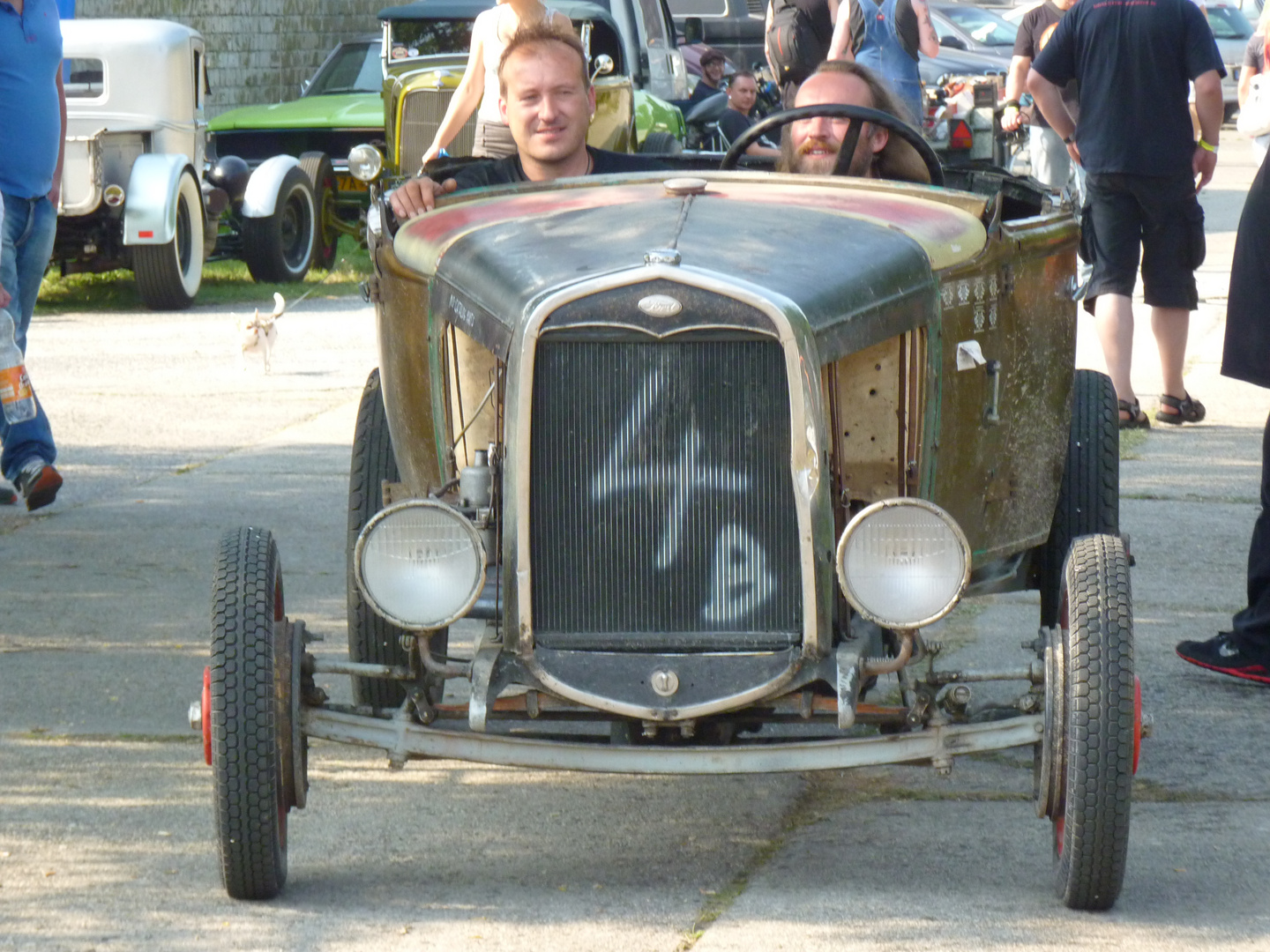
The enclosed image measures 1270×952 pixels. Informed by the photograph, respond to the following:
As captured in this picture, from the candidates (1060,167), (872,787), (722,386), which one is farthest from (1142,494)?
(1060,167)

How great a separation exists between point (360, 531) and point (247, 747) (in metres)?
0.97

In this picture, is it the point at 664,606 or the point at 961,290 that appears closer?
the point at 664,606

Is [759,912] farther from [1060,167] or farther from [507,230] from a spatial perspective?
[1060,167]

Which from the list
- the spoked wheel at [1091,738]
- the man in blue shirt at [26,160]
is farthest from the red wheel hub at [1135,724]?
the man in blue shirt at [26,160]

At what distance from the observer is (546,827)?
3.90m

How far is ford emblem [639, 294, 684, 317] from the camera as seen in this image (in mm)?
3285

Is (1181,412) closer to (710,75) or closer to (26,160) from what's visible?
(26,160)

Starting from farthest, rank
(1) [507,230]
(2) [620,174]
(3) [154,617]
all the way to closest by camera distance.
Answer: (3) [154,617], (2) [620,174], (1) [507,230]

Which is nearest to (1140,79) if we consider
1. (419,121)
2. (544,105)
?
(544,105)

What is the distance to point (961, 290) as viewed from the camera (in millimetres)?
3883

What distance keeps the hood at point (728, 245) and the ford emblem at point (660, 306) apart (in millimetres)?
83

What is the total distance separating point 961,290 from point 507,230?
3.14 feet

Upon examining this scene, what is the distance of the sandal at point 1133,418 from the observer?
8.11 metres

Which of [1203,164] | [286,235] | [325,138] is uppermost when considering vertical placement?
[1203,164]
